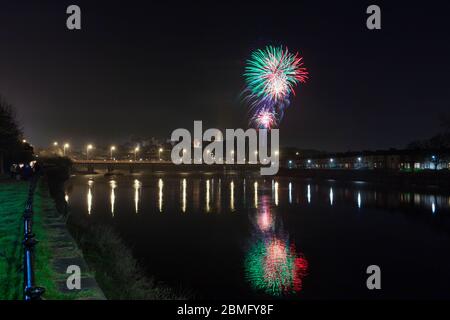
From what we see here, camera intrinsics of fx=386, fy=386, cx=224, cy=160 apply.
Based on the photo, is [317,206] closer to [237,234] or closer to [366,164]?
[237,234]

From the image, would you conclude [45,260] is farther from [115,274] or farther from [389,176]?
[389,176]

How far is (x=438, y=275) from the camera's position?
1855cm

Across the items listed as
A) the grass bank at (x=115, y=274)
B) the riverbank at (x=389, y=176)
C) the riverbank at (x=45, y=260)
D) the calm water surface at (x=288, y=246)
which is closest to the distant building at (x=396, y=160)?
the riverbank at (x=389, y=176)

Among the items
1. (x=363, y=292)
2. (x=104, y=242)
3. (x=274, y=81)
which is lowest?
(x=363, y=292)

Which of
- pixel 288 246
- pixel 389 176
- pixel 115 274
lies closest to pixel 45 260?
pixel 115 274

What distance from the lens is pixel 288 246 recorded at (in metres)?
24.3

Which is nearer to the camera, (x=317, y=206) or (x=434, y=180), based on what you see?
(x=317, y=206)

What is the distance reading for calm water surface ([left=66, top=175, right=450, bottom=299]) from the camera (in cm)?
1688

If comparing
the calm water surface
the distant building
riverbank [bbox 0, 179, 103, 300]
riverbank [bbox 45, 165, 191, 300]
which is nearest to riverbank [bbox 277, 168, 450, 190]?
the distant building

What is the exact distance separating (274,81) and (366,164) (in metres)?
133

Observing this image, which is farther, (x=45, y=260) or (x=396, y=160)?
(x=396, y=160)

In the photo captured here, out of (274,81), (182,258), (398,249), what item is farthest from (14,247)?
(274,81)

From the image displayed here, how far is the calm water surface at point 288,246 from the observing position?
16875 millimetres

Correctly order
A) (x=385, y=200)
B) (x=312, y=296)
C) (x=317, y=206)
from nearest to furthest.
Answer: (x=312, y=296) < (x=317, y=206) < (x=385, y=200)
